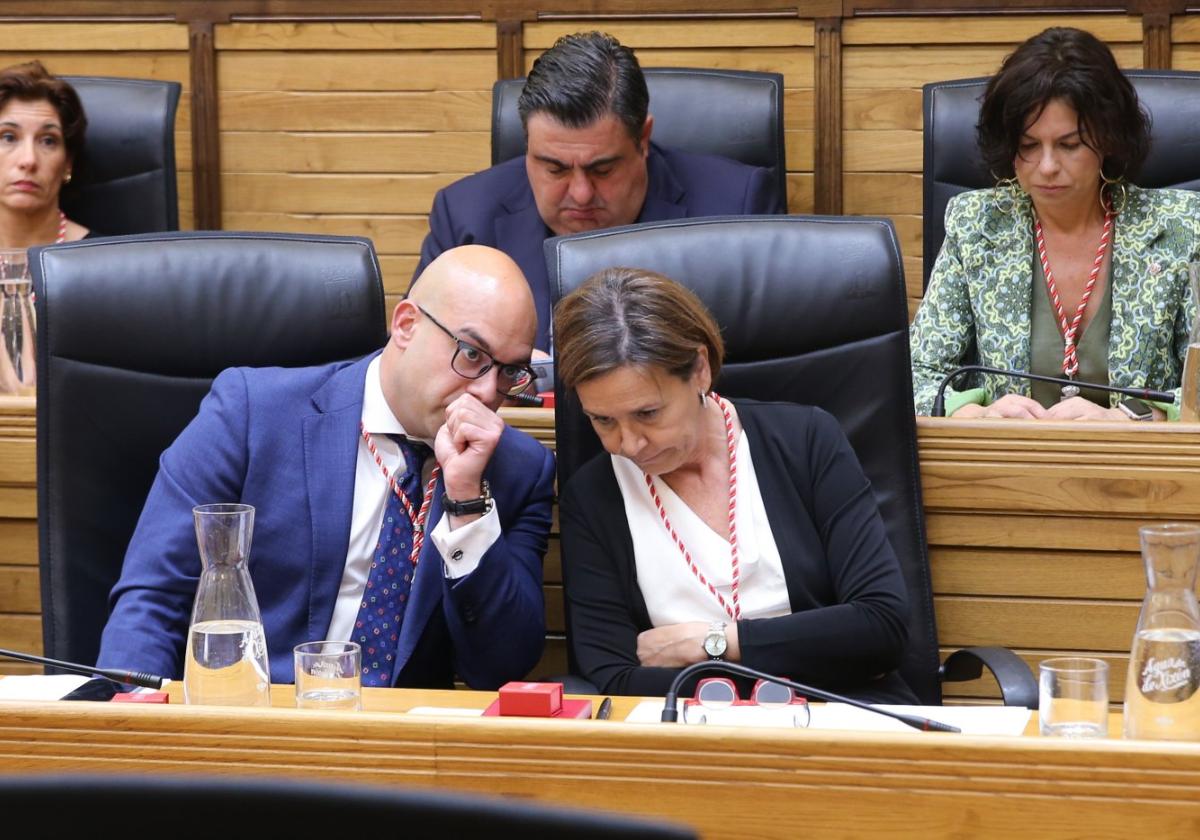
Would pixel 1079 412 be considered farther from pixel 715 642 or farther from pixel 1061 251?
pixel 715 642

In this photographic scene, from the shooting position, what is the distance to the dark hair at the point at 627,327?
72.1 inches

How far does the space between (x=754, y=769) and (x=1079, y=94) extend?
70.7 inches

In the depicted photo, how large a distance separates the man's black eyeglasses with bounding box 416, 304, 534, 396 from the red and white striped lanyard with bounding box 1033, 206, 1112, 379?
45.2 inches

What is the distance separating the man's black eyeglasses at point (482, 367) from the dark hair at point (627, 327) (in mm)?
50

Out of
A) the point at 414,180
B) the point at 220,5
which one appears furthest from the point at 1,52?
the point at 414,180

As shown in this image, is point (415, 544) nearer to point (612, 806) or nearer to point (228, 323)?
point (228, 323)

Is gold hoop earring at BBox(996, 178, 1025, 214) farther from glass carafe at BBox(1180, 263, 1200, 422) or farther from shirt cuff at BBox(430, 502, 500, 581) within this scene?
shirt cuff at BBox(430, 502, 500, 581)

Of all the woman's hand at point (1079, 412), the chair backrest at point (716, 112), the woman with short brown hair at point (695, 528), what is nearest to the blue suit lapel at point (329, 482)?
the woman with short brown hair at point (695, 528)

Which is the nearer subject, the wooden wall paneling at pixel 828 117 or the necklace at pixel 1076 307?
the necklace at pixel 1076 307

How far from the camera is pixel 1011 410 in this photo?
231 cm

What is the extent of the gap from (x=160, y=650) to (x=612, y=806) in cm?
85

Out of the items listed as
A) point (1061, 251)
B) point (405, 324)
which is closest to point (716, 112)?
point (1061, 251)

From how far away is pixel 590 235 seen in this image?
6.76 ft

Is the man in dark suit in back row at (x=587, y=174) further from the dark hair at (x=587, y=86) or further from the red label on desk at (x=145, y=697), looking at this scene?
the red label on desk at (x=145, y=697)
